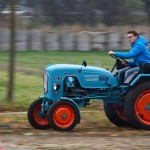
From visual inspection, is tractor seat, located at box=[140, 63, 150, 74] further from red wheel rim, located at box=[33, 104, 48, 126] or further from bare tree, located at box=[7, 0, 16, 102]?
bare tree, located at box=[7, 0, 16, 102]

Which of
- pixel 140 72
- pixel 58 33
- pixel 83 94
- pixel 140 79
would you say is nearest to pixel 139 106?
pixel 140 79

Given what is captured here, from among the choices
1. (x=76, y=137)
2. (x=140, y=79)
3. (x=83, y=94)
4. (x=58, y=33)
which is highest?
(x=58, y=33)

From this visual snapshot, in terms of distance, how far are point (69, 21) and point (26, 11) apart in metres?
2.91

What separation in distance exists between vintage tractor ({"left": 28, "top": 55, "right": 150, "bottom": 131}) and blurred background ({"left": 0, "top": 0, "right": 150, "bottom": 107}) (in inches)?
118

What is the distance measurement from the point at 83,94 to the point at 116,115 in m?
0.94

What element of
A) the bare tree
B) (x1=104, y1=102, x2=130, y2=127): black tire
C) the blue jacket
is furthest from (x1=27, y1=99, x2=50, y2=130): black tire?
the bare tree

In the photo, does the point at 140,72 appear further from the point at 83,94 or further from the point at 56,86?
the point at 56,86

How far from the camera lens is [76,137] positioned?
27.5 ft

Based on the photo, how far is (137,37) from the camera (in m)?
9.54

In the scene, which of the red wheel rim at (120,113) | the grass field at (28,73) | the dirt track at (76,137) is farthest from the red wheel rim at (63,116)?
the grass field at (28,73)

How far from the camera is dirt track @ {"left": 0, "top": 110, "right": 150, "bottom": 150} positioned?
297 inches

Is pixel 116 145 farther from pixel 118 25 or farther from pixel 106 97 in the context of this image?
pixel 118 25

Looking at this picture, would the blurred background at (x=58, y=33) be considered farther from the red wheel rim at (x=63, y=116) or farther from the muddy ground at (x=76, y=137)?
the red wheel rim at (x=63, y=116)

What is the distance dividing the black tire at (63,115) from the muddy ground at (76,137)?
13cm
